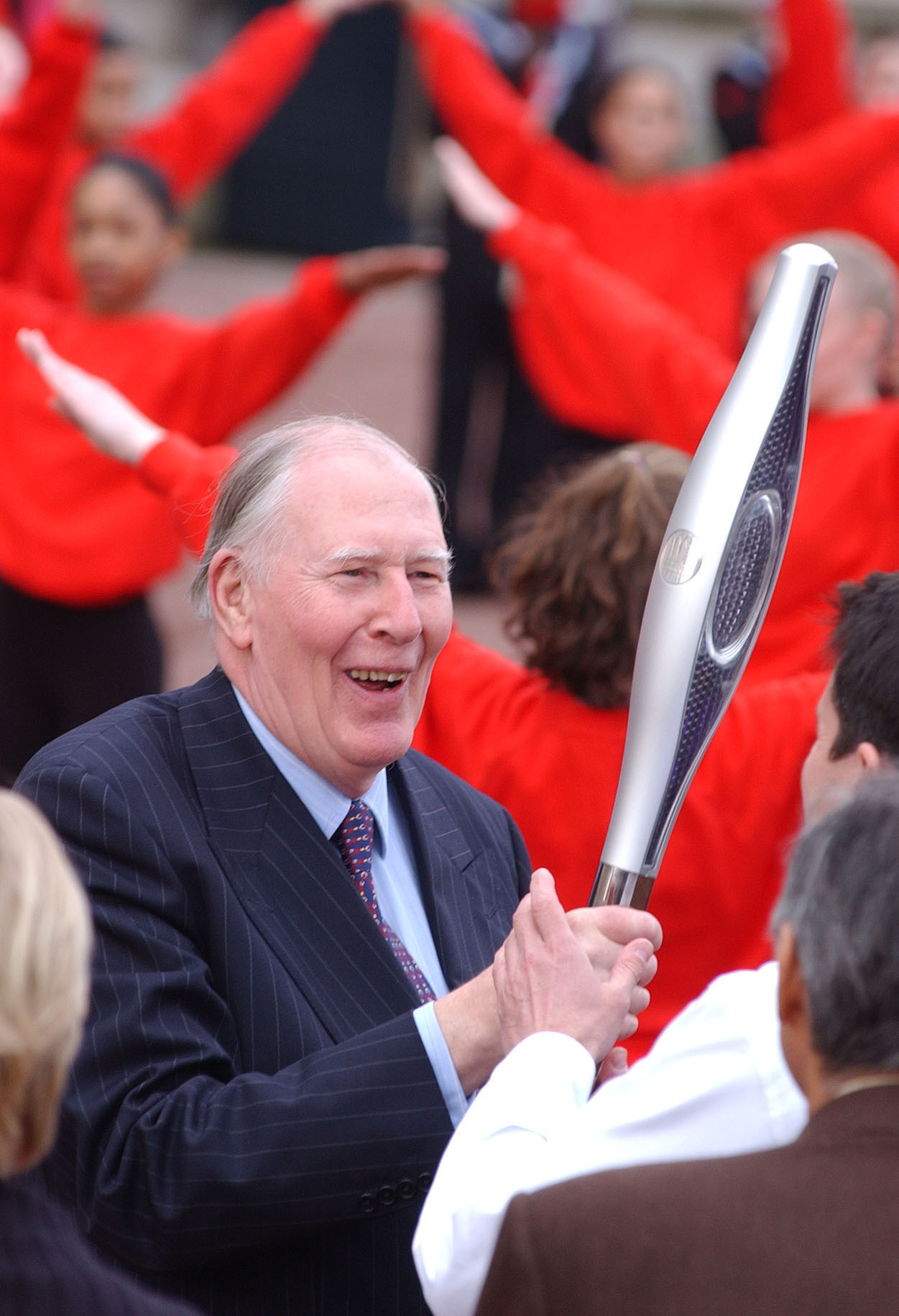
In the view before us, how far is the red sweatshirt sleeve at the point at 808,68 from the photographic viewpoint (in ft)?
19.0

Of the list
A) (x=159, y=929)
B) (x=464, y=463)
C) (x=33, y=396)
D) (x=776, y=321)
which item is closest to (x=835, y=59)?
(x=464, y=463)

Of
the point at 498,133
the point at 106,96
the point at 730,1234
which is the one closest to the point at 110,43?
the point at 106,96

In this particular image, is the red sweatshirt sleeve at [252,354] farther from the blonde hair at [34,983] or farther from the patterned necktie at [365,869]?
the blonde hair at [34,983]

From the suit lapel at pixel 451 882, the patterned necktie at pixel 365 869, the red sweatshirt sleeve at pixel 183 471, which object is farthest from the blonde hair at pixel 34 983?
the red sweatshirt sleeve at pixel 183 471

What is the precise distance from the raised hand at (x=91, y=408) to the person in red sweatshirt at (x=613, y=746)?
51cm

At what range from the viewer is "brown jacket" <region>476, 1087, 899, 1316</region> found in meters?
1.19

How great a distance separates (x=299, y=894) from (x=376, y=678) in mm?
273

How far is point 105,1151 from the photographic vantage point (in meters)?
1.62

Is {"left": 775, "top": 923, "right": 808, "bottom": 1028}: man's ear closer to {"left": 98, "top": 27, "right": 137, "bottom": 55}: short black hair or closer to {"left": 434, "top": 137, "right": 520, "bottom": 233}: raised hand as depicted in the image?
{"left": 434, "top": 137, "right": 520, "bottom": 233}: raised hand

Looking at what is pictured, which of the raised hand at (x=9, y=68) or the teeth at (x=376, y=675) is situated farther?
the raised hand at (x=9, y=68)

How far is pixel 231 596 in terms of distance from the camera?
1951mm

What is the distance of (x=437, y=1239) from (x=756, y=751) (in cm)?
128

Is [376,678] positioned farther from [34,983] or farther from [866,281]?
[866,281]

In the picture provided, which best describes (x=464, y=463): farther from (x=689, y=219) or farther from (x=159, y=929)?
(x=159, y=929)
